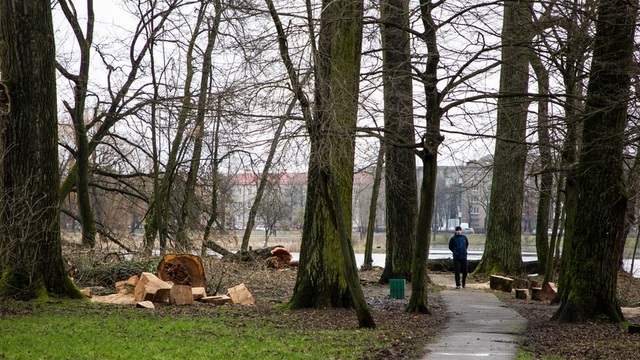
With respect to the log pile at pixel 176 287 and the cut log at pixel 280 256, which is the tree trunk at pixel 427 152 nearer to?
the log pile at pixel 176 287

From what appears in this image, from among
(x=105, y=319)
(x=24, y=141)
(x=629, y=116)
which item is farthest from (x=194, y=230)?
(x=629, y=116)

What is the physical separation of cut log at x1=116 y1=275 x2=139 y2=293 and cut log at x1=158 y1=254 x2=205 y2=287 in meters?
0.52

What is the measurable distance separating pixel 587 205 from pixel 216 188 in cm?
1595

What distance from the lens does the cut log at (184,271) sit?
1848 centimetres

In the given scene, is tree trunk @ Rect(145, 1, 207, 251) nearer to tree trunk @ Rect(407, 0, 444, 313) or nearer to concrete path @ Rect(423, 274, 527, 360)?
concrete path @ Rect(423, 274, 527, 360)

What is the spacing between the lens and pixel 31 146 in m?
16.2

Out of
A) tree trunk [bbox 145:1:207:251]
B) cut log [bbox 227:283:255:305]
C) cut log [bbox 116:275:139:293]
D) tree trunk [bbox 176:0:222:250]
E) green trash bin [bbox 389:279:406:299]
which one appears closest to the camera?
cut log [bbox 227:283:255:305]

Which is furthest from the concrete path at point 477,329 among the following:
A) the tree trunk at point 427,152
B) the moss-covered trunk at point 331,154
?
the moss-covered trunk at point 331,154

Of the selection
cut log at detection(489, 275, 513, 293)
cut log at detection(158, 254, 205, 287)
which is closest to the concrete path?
cut log at detection(489, 275, 513, 293)

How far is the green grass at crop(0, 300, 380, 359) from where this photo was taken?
10.0 meters

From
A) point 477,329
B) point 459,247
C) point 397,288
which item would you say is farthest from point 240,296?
point 459,247

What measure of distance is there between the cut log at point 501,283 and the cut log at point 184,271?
9425mm

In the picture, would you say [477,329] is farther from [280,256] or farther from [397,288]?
[280,256]

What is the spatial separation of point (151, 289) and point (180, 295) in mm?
559
